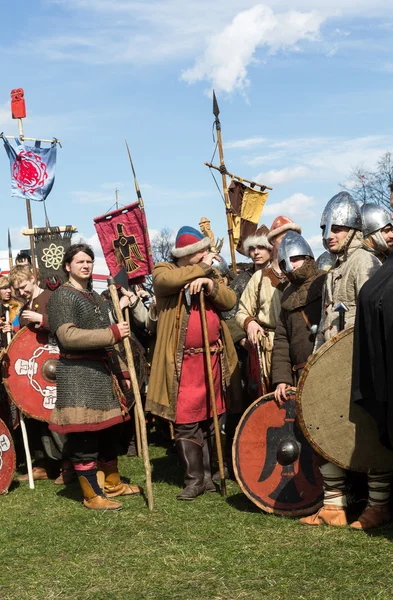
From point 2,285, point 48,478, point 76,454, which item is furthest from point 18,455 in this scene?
point 76,454

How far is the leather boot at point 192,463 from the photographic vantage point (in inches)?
225

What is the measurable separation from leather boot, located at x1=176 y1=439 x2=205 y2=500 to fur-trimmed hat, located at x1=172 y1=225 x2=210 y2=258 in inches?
53.7

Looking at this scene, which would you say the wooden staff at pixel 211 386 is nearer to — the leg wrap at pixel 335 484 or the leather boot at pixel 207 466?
the leather boot at pixel 207 466

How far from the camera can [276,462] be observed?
4891mm

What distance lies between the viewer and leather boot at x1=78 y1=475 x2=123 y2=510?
18.0 ft

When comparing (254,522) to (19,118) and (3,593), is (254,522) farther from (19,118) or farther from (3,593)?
(19,118)

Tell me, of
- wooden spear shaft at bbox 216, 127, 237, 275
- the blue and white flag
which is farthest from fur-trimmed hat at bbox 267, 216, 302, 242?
the blue and white flag

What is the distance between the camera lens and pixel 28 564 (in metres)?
4.27

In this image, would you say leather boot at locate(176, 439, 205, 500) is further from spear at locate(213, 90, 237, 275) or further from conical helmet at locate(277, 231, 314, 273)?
spear at locate(213, 90, 237, 275)

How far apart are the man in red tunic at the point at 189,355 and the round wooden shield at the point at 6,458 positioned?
1.18m

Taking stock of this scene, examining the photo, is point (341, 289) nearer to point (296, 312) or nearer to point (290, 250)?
point (296, 312)

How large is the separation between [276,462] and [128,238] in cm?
321

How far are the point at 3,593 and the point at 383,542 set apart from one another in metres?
1.86

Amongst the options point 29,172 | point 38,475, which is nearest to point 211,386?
point 38,475
